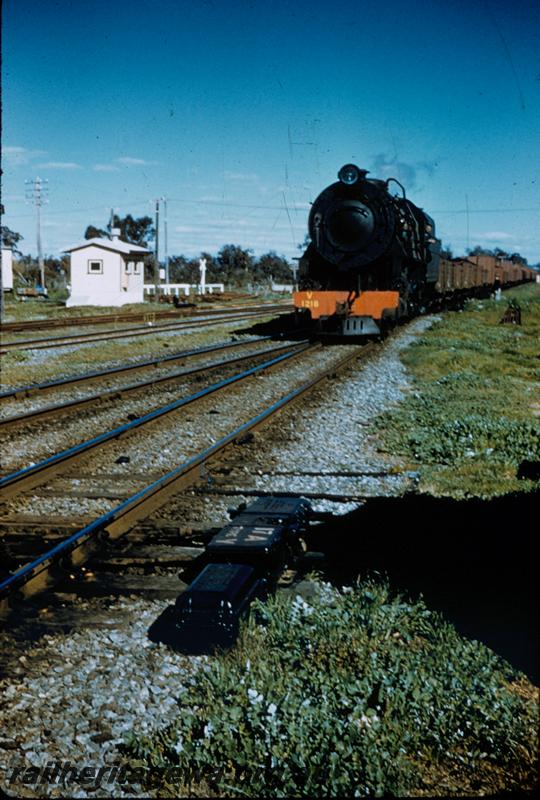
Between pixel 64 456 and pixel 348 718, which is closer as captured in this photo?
pixel 348 718

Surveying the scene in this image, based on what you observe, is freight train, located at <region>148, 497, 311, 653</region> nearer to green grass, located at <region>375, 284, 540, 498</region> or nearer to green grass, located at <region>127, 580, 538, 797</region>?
green grass, located at <region>127, 580, 538, 797</region>

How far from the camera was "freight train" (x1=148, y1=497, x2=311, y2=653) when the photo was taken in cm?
341

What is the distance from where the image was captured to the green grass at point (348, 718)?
247cm

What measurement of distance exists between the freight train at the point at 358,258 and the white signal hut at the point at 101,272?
22.2 meters

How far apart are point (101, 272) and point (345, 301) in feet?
80.2

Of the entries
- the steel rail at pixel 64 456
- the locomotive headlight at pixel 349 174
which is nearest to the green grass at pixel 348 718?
the steel rail at pixel 64 456

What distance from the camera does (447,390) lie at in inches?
444

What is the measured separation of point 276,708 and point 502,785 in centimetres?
84

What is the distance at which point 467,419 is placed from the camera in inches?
332

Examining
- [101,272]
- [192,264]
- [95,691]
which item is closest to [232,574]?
[95,691]

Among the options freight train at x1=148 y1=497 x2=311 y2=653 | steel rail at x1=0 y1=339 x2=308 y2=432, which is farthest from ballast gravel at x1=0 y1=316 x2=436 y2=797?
steel rail at x1=0 y1=339 x2=308 y2=432

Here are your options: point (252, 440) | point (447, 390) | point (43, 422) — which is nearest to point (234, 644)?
point (252, 440)

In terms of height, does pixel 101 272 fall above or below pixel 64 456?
above

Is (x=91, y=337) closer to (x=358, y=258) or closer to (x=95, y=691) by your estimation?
(x=358, y=258)
